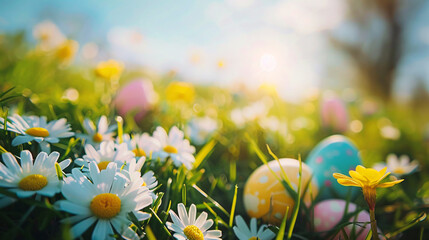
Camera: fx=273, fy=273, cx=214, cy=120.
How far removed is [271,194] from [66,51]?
4.62ft

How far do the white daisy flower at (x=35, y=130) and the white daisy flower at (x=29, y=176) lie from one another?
0.29 ft

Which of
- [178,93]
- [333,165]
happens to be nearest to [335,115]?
[333,165]

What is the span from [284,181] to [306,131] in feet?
2.66

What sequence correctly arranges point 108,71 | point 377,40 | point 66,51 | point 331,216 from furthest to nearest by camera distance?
1. point 377,40
2. point 66,51
3. point 108,71
4. point 331,216

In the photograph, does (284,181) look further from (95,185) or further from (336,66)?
(336,66)

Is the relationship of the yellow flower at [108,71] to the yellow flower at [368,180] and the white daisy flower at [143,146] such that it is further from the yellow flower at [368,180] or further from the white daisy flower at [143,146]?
the yellow flower at [368,180]

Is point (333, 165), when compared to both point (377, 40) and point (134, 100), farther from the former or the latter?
point (377, 40)

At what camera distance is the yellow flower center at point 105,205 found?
373 millimetres

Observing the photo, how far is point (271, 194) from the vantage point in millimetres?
608

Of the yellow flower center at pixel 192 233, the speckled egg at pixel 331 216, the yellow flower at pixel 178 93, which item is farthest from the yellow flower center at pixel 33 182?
the yellow flower at pixel 178 93

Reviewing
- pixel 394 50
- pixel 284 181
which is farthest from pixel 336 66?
pixel 284 181

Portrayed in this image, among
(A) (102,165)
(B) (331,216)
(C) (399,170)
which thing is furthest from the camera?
(C) (399,170)

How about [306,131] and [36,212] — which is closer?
[36,212]

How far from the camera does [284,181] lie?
583mm
